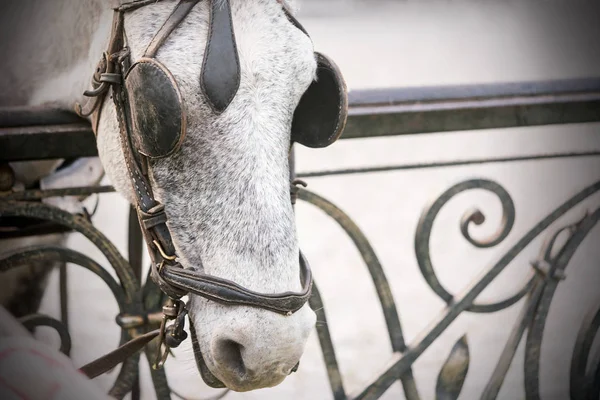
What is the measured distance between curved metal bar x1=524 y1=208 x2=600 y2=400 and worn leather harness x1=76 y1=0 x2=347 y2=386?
31.2 inches

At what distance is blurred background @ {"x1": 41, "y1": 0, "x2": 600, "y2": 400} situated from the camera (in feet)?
8.07

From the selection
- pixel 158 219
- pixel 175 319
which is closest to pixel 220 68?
pixel 158 219

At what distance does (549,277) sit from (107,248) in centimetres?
116

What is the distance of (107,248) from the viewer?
5.04ft

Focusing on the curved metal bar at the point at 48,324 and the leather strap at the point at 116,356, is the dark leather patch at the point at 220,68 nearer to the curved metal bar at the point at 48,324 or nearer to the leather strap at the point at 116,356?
the leather strap at the point at 116,356

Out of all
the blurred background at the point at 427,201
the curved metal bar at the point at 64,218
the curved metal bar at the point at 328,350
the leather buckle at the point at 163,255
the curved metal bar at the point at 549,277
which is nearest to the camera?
the leather buckle at the point at 163,255

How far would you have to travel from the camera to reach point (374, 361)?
3.74 meters

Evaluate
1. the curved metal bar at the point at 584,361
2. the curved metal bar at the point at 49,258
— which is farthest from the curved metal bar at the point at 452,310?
the curved metal bar at the point at 49,258

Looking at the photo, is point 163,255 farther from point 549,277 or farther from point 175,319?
point 549,277

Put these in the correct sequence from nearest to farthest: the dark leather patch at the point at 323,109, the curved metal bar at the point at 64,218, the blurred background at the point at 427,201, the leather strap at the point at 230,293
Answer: the leather strap at the point at 230,293 → the dark leather patch at the point at 323,109 → the curved metal bar at the point at 64,218 → the blurred background at the point at 427,201

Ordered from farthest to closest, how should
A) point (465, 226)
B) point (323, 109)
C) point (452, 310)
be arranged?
1. point (452, 310)
2. point (465, 226)
3. point (323, 109)

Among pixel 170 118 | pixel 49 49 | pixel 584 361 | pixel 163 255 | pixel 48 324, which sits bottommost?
pixel 48 324

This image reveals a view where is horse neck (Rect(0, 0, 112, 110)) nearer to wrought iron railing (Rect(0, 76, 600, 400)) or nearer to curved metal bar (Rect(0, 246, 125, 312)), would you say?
wrought iron railing (Rect(0, 76, 600, 400))

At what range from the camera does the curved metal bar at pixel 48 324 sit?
1.54 meters
